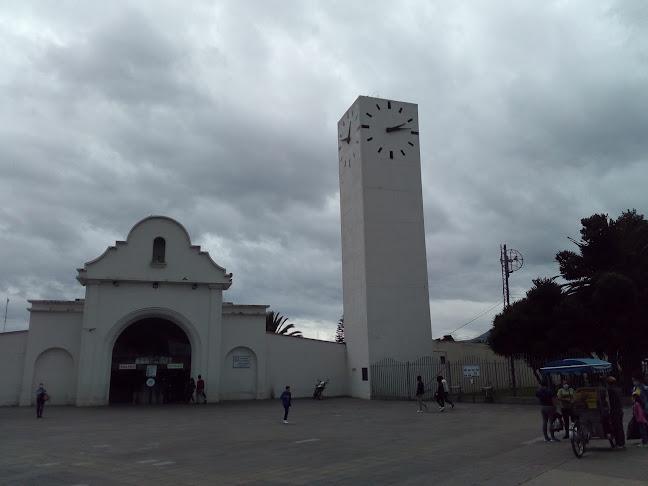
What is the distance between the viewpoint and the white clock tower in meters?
33.8

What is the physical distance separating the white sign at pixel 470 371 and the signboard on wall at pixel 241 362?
13105 millimetres

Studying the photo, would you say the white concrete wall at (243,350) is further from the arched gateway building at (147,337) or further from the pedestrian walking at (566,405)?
the pedestrian walking at (566,405)

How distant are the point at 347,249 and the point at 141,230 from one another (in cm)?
1355

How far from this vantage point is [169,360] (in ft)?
104

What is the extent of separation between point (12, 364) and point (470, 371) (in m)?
25.0

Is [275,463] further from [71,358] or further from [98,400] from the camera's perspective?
[71,358]

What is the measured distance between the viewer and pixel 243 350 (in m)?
33.8

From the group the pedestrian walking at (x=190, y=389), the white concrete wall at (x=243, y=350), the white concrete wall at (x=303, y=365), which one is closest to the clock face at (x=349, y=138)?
the white concrete wall at (x=243, y=350)

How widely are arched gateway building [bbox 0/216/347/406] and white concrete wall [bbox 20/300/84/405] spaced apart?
0.05 m

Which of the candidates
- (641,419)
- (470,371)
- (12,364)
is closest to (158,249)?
(12,364)

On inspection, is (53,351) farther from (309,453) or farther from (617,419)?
(617,419)

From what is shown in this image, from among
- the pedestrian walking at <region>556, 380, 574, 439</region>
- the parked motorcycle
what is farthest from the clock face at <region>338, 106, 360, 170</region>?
the pedestrian walking at <region>556, 380, 574, 439</region>

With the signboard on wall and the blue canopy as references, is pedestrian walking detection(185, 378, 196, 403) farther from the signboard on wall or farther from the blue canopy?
the blue canopy

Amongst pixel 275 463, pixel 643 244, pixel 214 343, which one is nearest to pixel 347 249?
pixel 214 343
